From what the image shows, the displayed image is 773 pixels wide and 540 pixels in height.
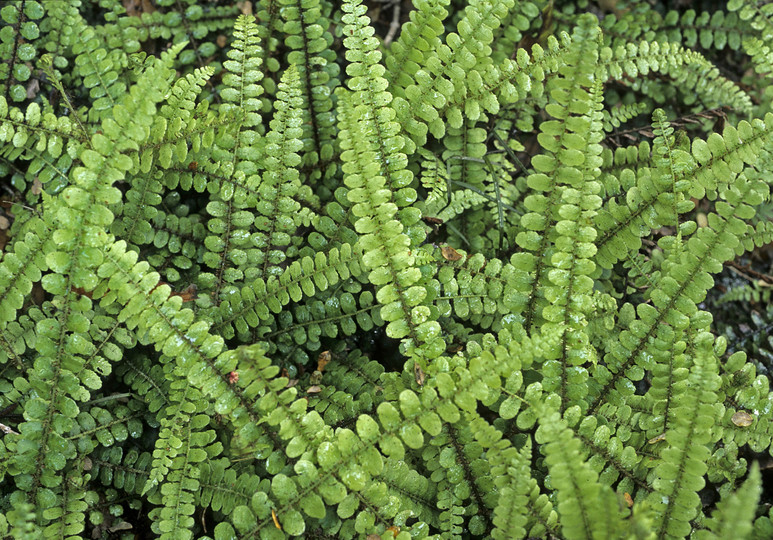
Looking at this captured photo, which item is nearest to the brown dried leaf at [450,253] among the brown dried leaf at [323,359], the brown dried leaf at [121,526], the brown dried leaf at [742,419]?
the brown dried leaf at [323,359]

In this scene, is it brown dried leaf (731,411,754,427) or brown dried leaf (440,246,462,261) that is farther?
brown dried leaf (440,246,462,261)

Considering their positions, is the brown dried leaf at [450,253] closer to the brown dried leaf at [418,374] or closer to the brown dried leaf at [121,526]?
the brown dried leaf at [418,374]

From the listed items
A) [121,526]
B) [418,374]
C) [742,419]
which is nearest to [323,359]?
[418,374]

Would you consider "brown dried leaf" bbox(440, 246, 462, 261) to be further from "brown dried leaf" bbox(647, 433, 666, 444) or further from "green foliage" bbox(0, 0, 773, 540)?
"brown dried leaf" bbox(647, 433, 666, 444)

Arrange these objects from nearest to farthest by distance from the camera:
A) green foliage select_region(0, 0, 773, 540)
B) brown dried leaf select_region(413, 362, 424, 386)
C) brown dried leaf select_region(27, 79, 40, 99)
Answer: green foliage select_region(0, 0, 773, 540), brown dried leaf select_region(413, 362, 424, 386), brown dried leaf select_region(27, 79, 40, 99)

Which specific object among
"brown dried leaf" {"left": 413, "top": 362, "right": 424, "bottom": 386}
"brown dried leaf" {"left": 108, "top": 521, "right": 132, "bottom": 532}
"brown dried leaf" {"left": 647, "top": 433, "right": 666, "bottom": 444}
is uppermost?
"brown dried leaf" {"left": 647, "top": 433, "right": 666, "bottom": 444}

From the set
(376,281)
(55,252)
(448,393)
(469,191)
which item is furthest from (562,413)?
(55,252)

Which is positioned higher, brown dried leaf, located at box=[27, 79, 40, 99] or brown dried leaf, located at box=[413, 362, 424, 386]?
brown dried leaf, located at box=[27, 79, 40, 99]

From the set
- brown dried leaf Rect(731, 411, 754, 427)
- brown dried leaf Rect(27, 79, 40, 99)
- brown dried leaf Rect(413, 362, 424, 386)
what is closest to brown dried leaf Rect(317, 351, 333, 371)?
brown dried leaf Rect(413, 362, 424, 386)

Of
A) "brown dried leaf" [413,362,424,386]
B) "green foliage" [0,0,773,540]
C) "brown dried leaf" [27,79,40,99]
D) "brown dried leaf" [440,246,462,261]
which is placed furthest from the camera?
"brown dried leaf" [27,79,40,99]
